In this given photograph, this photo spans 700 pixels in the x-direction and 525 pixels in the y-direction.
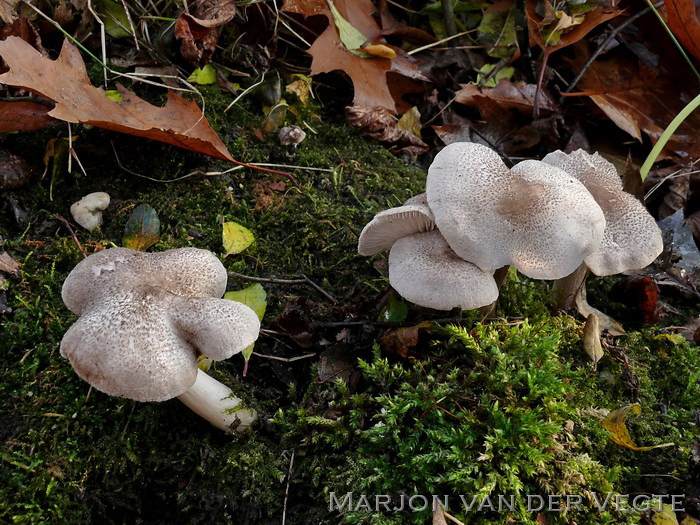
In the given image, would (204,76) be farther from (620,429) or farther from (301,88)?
(620,429)

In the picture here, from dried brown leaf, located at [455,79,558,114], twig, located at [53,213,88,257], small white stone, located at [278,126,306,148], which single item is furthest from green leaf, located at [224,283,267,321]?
dried brown leaf, located at [455,79,558,114]

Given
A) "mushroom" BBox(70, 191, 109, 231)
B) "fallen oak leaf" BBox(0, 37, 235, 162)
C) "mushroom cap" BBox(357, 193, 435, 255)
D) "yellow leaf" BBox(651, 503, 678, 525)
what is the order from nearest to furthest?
"yellow leaf" BBox(651, 503, 678, 525), "mushroom cap" BBox(357, 193, 435, 255), "fallen oak leaf" BBox(0, 37, 235, 162), "mushroom" BBox(70, 191, 109, 231)

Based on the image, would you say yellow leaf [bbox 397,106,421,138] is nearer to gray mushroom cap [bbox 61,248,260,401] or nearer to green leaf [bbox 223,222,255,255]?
green leaf [bbox 223,222,255,255]

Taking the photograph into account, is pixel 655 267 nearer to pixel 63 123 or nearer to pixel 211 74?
pixel 211 74

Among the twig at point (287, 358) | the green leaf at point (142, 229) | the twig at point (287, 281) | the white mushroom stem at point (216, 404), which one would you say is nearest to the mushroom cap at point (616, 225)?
the twig at point (287, 281)

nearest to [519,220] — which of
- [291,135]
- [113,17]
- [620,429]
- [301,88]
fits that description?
[620,429]
